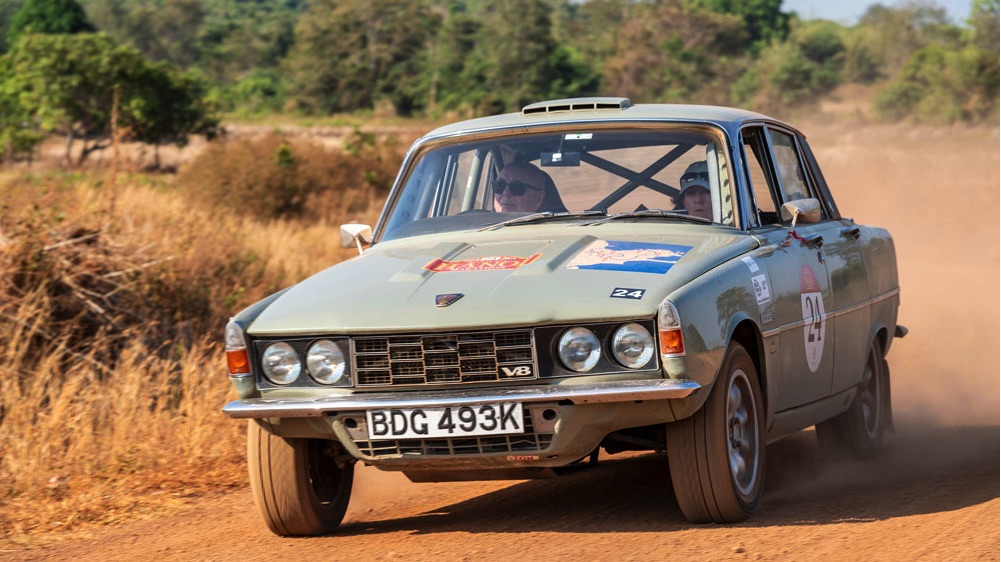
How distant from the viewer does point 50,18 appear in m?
61.6

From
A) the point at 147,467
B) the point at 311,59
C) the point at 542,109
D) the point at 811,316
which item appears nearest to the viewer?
the point at 811,316

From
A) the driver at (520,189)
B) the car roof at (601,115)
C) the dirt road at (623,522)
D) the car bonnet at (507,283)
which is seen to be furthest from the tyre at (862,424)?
the driver at (520,189)

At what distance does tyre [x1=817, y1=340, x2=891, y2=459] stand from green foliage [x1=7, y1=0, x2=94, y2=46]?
57457 millimetres

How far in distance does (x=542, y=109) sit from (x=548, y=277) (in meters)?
1.85

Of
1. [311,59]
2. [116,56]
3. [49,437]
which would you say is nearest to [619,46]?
[311,59]

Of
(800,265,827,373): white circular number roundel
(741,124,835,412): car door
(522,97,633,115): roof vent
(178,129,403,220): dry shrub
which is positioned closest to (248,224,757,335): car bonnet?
(741,124,835,412): car door

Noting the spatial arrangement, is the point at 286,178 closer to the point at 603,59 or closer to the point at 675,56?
the point at 675,56

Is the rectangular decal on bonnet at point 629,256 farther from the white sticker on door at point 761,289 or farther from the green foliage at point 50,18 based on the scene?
the green foliage at point 50,18

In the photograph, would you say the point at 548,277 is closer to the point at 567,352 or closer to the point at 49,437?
the point at 567,352

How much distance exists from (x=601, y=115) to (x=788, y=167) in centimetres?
109

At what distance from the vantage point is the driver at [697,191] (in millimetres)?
6109

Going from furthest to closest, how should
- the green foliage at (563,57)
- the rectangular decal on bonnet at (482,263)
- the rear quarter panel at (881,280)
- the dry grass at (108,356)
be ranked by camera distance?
the green foliage at (563,57), the rear quarter panel at (881,280), the dry grass at (108,356), the rectangular decal on bonnet at (482,263)

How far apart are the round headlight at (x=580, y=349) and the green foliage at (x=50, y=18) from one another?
194ft

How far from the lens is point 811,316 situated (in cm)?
625
